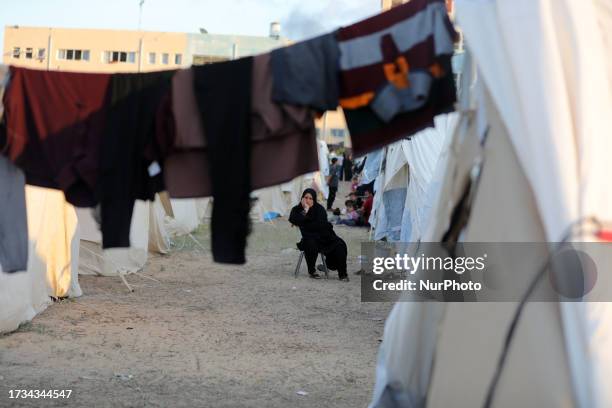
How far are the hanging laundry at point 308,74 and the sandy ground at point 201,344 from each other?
2634 millimetres

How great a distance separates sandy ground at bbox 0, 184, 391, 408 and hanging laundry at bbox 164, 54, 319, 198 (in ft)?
7.14

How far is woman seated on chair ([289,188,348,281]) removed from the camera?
11.6 m

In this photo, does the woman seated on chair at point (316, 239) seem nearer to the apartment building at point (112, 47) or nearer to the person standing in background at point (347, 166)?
the person standing in background at point (347, 166)

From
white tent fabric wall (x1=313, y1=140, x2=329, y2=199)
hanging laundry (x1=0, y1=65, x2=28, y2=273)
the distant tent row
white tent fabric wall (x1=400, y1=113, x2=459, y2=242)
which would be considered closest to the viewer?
hanging laundry (x1=0, y1=65, x2=28, y2=273)

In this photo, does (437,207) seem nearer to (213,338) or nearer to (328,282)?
(213,338)

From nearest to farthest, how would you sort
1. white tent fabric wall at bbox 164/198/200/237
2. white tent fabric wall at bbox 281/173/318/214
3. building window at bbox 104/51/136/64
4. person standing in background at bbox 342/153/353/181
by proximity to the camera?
1. white tent fabric wall at bbox 164/198/200/237
2. white tent fabric wall at bbox 281/173/318/214
3. person standing in background at bbox 342/153/353/181
4. building window at bbox 104/51/136/64

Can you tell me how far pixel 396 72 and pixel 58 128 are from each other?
70.2 inches

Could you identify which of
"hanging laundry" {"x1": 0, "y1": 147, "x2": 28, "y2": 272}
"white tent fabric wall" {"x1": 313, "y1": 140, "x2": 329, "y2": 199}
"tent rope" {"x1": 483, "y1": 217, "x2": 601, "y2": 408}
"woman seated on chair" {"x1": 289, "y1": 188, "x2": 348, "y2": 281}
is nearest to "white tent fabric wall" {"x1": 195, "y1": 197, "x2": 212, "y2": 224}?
"white tent fabric wall" {"x1": 313, "y1": 140, "x2": 329, "y2": 199}

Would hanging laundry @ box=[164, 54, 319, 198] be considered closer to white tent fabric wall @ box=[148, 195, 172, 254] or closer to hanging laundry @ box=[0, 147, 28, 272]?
hanging laundry @ box=[0, 147, 28, 272]

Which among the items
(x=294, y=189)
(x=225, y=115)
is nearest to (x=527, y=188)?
(x=225, y=115)

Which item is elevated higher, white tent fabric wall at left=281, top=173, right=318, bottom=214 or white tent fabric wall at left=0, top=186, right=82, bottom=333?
white tent fabric wall at left=281, top=173, right=318, bottom=214

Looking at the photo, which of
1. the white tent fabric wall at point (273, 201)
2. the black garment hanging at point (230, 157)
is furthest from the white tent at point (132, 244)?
the white tent fabric wall at point (273, 201)

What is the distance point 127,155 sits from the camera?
150 inches

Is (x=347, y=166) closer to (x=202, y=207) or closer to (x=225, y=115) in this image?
(x=202, y=207)
